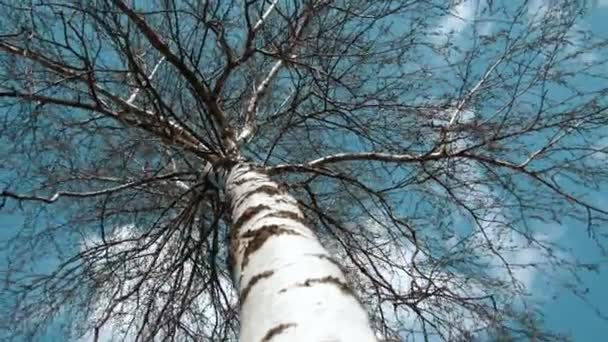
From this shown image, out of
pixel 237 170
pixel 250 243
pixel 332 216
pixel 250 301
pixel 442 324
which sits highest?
pixel 332 216

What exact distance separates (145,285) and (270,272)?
2.46m

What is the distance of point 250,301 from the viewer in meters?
1.77

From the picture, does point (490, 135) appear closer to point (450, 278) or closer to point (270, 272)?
point (450, 278)

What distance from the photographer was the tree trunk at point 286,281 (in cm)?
145

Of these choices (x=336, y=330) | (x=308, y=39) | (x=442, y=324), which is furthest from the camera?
(x=442, y=324)

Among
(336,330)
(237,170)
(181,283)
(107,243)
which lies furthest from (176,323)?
(336,330)

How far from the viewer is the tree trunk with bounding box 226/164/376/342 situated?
145 cm

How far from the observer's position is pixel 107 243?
376 centimetres

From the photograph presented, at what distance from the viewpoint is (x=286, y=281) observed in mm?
1684

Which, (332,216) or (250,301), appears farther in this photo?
(332,216)

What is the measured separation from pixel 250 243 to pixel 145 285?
216cm

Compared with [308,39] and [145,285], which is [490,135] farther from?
[145,285]

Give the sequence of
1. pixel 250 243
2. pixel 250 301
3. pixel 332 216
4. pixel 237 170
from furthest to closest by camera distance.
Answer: pixel 332 216 → pixel 237 170 → pixel 250 243 → pixel 250 301

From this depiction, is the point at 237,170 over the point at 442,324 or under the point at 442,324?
over
